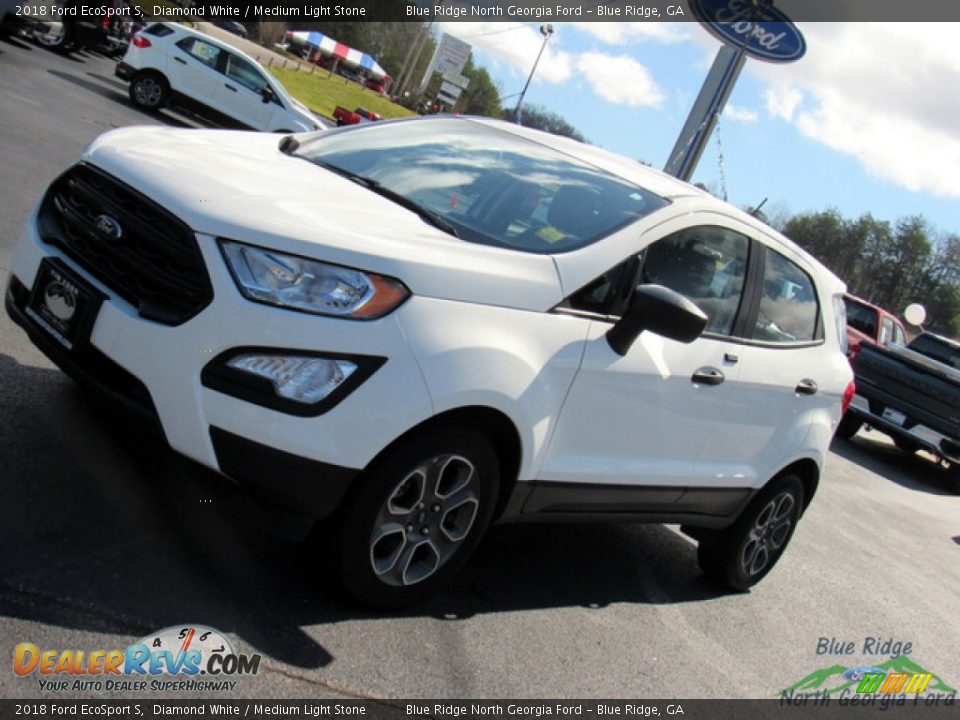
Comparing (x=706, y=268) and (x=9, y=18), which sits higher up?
(x=706, y=268)

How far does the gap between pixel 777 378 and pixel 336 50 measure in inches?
3894

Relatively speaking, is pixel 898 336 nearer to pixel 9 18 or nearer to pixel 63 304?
pixel 9 18

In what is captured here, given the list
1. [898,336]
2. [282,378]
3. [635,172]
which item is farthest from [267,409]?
[898,336]

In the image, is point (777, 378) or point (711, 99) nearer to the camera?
point (777, 378)

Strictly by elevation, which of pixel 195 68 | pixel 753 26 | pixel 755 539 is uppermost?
pixel 753 26

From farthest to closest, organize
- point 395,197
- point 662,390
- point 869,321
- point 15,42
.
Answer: point 15,42 < point 869,321 < point 662,390 < point 395,197

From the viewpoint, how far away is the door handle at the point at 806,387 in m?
5.19

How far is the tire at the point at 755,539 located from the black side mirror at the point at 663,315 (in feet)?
5.96

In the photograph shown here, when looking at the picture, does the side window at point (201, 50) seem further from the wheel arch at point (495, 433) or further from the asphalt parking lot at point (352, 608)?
the wheel arch at point (495, 433)

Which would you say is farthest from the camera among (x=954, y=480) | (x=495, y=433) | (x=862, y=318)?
(x=862, y=318)

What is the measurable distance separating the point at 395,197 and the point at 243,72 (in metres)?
17.3

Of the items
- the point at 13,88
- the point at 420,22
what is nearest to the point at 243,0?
the point at 420,22

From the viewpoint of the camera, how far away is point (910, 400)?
1277 cm

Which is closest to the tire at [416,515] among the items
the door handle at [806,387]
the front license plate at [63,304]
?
the front license plate at [63,304]
